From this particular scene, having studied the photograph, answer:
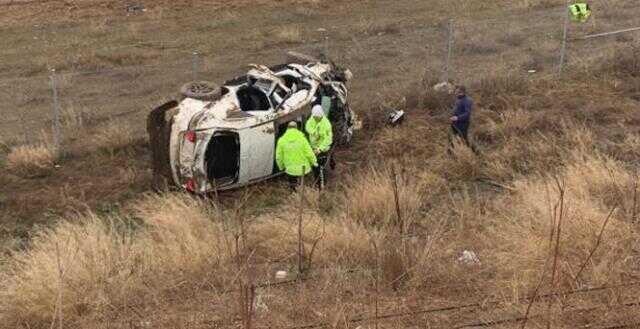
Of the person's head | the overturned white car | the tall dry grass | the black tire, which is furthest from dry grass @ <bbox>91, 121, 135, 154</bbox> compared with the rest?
the tall dry grass

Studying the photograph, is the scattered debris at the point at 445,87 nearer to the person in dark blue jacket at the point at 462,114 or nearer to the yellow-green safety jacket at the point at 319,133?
the person in dark blue jacket at the point at 462,114

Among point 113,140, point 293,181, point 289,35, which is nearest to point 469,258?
point 293,181

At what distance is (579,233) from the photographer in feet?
20.3

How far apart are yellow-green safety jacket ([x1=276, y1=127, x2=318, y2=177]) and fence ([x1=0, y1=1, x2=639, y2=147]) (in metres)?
4.32

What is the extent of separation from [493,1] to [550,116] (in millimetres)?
14834

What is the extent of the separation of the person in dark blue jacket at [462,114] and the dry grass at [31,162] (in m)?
7.00

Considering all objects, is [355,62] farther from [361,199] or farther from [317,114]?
[361,199]

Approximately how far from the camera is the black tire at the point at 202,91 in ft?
32.7

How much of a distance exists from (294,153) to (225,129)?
1056 millimetres

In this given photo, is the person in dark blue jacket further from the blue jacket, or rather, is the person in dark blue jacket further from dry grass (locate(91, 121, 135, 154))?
dry grass (locate(91, 121, 135, 154))

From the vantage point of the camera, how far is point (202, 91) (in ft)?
33.4

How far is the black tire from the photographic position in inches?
392

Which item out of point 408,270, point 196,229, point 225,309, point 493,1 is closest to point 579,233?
point 408,270

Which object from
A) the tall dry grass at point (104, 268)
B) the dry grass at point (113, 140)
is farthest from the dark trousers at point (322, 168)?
the dry grass at point (113, 140)
